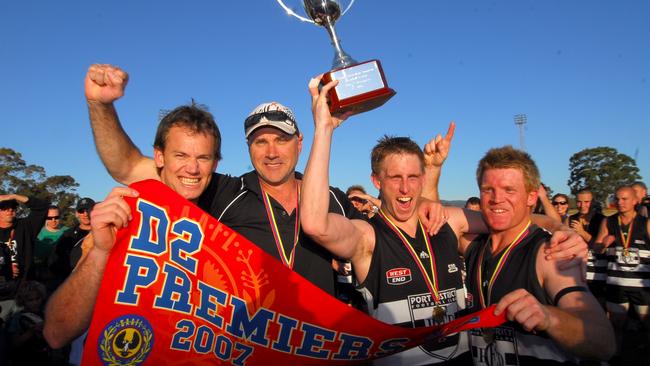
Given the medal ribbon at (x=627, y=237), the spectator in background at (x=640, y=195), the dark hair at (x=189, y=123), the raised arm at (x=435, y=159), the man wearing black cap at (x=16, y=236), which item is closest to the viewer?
the dark hair at (x=189, y=123)

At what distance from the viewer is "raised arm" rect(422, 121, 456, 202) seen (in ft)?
12.9

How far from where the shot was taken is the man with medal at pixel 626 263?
299 inches

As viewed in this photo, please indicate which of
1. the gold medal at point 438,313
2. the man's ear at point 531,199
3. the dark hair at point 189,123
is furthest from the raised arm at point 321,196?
the man's ear at point 531,199

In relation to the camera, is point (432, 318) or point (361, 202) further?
point (361, 202)

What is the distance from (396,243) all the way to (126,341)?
1.89m

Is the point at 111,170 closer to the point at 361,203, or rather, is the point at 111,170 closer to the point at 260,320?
the point at 260,320

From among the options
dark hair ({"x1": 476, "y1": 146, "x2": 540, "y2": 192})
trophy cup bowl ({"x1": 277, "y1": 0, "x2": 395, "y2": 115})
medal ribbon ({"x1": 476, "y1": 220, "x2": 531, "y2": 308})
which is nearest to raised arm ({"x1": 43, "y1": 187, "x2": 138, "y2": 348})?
trophy cup bowl ({"x1": 277, "y1": 0, "x2": 395, "y2": 115})

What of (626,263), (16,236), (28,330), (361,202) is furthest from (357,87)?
(16,236)

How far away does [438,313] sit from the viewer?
309cm

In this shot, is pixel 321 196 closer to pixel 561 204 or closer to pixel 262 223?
pixel 262 223

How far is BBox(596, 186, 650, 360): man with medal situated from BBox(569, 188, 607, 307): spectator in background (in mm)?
345

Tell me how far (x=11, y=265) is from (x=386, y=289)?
701cm

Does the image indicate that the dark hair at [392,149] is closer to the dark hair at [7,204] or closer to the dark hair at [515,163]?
the dark hair at [515,163]

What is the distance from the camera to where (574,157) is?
77312 millimetres
